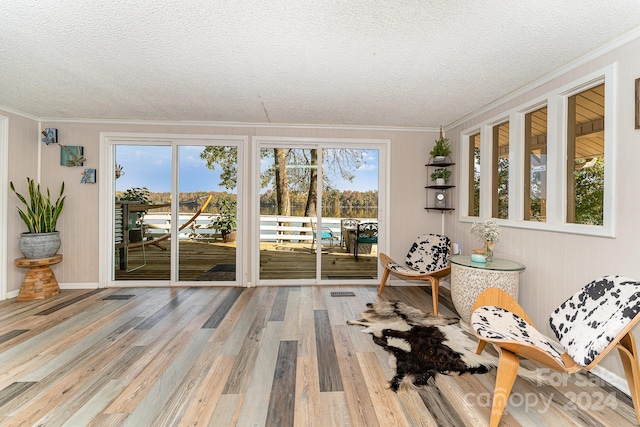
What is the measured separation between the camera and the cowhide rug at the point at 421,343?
7.10ft

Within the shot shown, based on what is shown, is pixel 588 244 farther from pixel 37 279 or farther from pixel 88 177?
pixel 37 279

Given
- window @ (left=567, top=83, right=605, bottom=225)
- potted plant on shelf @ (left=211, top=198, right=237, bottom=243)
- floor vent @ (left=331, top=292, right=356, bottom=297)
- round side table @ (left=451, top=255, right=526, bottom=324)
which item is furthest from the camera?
potted plant on shelf @ (left=211, top=198, right=237, bottom=243)

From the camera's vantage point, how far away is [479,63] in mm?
2459

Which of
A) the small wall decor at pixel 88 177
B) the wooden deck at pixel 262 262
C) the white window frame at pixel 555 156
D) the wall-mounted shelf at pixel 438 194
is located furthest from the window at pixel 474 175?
the small wall decor at pixel 88 177

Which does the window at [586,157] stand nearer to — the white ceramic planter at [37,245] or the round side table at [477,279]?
the round side table at [477,279]

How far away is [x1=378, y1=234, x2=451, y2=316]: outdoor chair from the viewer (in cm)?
375

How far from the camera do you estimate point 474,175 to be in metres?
3.98

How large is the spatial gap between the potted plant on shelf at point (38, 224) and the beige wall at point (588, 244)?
225 inches

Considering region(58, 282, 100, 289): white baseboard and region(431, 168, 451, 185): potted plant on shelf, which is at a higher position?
region(431, 168, 451, 185): potted plant on shelf

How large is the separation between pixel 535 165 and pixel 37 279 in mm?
6147

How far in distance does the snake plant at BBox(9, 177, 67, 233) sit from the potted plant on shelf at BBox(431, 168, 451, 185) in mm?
5320

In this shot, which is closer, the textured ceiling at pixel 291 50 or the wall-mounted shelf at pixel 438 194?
the textured ceiling at pixel 291 50

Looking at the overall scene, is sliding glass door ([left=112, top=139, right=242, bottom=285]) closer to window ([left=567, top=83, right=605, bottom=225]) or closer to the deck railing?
the deck railing

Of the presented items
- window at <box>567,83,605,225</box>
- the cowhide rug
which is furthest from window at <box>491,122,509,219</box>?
the cowhide rug
